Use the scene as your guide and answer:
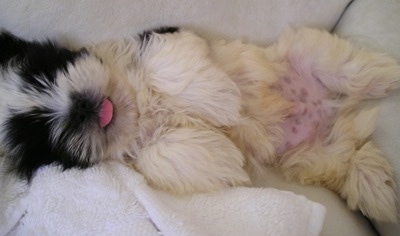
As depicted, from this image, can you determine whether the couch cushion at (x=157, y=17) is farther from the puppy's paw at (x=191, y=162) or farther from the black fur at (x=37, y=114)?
the puppy's paw at (x=191, y=162)

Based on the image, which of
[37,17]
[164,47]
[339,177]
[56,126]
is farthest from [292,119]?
[37,17]

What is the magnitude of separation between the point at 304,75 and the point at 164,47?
538mm

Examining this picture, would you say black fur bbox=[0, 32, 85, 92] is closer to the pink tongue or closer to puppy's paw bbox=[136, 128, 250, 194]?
the pink tongue

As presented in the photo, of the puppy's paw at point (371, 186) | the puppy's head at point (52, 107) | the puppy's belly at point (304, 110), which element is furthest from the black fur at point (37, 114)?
the puppy's paw at point (371, 186)

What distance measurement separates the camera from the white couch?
1.16 metres

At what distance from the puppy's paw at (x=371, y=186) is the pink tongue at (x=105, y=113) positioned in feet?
2.70

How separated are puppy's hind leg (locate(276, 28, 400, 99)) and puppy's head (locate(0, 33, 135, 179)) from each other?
68 centimetres

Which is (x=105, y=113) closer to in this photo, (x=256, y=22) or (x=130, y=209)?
(x=130, y=209)

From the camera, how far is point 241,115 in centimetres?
123

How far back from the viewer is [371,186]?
46.4 inches

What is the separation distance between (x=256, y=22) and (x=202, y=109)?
0.42 m

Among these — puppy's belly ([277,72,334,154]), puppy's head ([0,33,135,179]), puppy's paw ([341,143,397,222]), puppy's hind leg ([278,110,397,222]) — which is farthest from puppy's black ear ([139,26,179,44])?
puppy's paw ([341,143,397,222])

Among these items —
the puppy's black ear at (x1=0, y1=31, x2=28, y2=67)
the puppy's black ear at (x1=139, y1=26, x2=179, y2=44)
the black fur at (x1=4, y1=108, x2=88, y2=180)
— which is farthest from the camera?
the puppy's black ear at (x1=139, y1=26, x2=179, y2=44)

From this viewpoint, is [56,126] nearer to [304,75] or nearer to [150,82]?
[150,82]
